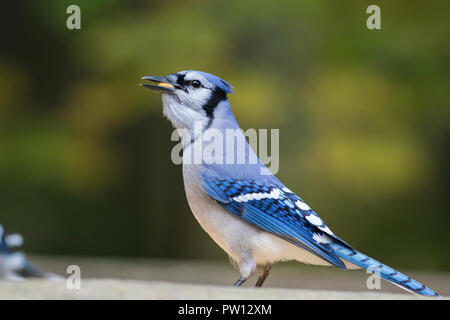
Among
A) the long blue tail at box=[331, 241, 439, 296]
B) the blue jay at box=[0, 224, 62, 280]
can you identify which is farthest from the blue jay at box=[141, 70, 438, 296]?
the blue jay at box=[0, 224, 62, 280]

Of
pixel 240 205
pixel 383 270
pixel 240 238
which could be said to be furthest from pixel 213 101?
pixel 383 270

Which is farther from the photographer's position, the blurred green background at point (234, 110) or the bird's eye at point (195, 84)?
the blurred green background at point (234, 110)

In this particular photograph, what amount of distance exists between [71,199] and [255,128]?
150 cm

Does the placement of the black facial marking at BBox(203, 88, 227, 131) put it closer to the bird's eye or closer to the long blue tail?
the bird's eye

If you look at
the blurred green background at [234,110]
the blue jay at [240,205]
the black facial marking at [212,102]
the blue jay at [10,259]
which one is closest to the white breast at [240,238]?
the blue jay at [240,205]

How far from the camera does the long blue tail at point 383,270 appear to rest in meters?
1.74

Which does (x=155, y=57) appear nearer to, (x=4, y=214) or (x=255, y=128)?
(x=255, y=128)

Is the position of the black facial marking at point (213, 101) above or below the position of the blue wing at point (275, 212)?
above

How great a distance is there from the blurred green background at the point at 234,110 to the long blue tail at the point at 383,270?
216 centimetres

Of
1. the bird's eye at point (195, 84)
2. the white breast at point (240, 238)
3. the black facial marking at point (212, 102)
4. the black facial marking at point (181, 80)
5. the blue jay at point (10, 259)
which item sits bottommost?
the blue jay at point (10, 259)

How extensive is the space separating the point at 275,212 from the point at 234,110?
223 centimetres

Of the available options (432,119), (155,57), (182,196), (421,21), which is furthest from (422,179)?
(155,57)

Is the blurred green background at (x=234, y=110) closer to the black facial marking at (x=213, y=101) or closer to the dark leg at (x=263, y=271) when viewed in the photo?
the black facial marking at (x=213, y=101)
